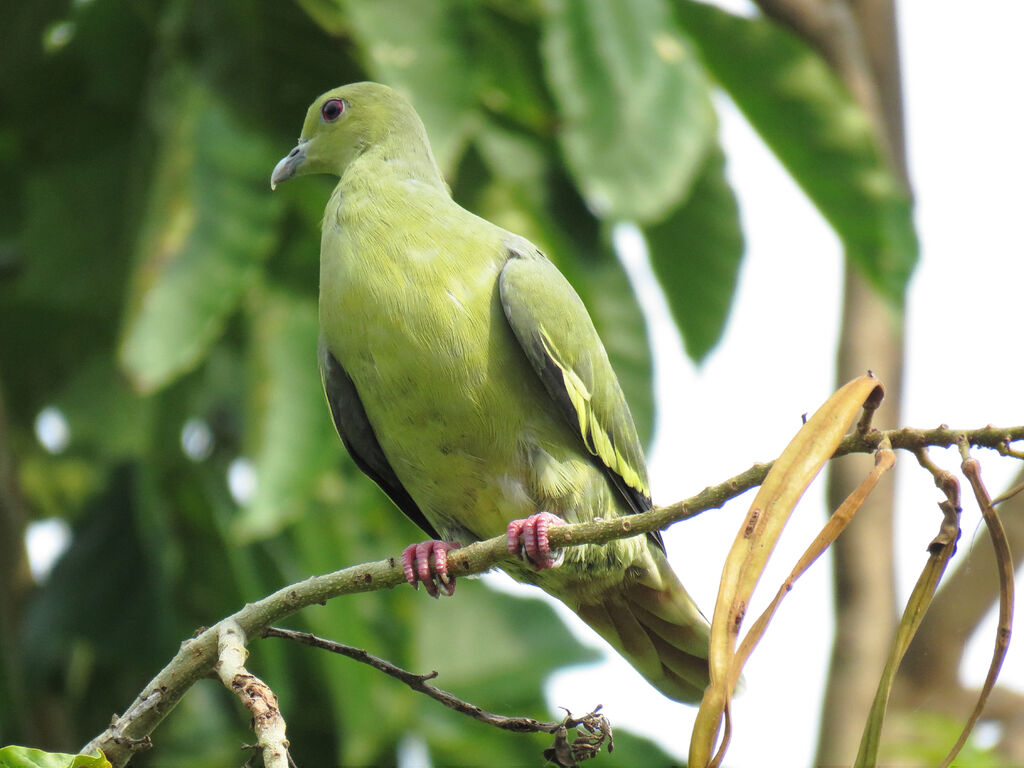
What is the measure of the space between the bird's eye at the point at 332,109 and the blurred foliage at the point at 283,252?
26 centimetres

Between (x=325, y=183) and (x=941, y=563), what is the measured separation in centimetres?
372

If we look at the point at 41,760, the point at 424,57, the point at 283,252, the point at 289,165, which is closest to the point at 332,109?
the point at 289,165

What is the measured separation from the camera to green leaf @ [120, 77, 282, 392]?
12.6 feet

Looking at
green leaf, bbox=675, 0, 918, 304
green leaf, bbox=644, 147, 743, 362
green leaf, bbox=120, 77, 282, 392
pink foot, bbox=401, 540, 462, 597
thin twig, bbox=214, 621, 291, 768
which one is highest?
green leaf, bbox=675, 0, 918, 304

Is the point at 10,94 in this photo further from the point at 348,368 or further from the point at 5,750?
the point at 5,750

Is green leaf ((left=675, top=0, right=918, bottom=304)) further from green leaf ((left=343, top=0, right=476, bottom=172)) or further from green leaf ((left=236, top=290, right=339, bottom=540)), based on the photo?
green leaf ((left=236, top=290, right=339, bottom=540))

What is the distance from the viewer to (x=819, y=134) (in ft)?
16.5

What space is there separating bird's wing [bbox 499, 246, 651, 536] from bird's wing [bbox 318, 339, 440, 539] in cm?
53

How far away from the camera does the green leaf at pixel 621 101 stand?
4.16 metres

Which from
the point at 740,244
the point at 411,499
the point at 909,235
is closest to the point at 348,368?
the point at 411,499

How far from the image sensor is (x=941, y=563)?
1520 millimetres

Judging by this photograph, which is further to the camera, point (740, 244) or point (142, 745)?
point (740, 244)

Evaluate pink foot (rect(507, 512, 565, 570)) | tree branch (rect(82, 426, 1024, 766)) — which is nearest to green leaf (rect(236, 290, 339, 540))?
pink foot (rect(507, 512, 565, 570))

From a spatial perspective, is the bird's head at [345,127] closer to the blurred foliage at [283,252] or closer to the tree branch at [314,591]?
the blurred foliage at [283,252]
